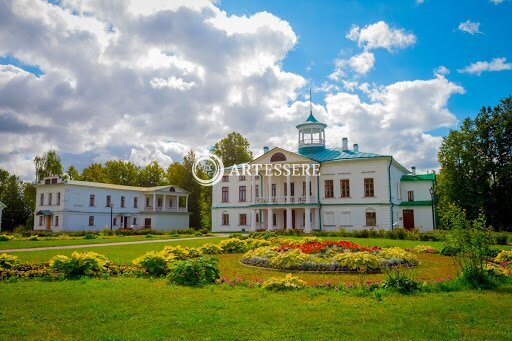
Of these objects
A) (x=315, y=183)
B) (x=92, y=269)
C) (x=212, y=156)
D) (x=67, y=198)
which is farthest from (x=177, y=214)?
(x=92, y=269)

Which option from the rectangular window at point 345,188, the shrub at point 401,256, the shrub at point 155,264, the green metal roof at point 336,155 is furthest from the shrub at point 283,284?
the rectangular window at point 345,188

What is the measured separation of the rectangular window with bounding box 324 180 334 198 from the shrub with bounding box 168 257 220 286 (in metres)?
28.6

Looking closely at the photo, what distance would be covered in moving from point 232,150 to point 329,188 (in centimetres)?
2327

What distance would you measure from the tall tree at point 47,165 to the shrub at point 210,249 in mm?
50119

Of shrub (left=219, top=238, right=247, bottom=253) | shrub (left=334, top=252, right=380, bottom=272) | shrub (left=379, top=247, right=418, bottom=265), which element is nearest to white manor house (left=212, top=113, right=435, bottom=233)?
shrub (left=219, top=238, right=247, bottom=253)

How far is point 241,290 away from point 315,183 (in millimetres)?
29904

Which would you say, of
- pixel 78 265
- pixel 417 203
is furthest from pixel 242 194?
pixel 78 265

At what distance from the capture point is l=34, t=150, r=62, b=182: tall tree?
58.6m

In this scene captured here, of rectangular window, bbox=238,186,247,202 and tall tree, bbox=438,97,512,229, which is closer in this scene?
tall tree, bbox=438,97,512,229

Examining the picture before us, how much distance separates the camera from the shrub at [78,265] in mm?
10430

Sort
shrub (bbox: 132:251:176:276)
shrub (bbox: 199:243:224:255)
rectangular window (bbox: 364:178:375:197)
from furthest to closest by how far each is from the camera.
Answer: rectangular window (bbox: 364:178:375:197) → shrub (bbox: 199:243:224:255) → shrub (bbox: 132:251:176:276)

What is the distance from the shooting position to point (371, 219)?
35188 millimetres

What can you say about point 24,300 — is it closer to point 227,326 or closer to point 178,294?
point 178,294

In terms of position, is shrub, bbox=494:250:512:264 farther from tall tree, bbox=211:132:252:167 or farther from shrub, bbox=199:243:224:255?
tall tree, bbox=211:132:252:167
